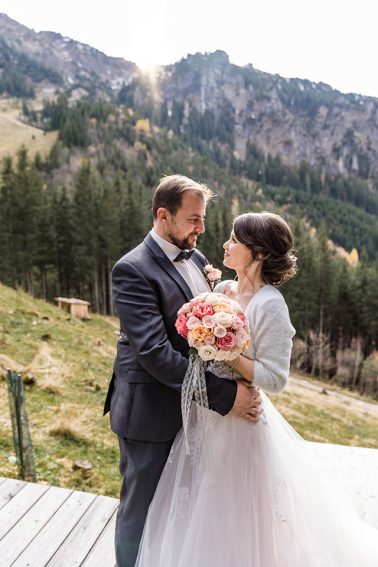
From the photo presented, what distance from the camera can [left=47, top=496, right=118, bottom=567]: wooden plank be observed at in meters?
→ 3.52

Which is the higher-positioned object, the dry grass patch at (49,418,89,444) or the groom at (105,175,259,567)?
the groom at (105,175,259,567)

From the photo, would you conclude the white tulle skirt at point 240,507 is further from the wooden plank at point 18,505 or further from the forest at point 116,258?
the forest at point 116,258

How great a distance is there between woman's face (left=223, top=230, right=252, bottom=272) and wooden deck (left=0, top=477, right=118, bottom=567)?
2.62 metres

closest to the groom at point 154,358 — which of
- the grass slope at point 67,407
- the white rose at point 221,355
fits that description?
the white rose at point 221,355

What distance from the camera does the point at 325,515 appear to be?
324 cm

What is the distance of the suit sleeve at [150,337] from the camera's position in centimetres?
262

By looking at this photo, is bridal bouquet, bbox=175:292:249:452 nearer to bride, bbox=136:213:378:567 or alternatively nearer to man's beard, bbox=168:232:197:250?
bride, bbox=136:213:378:567

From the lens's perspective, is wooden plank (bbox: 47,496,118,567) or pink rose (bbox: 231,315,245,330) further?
wooden plank (bbox: 47,496,118,567)

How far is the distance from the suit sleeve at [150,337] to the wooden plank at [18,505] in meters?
2.39

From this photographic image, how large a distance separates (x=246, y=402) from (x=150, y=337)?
77cm

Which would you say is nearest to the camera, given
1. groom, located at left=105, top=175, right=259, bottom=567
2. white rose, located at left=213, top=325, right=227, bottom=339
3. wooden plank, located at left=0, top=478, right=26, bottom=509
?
white rose, located at left=213, top=325, right=227, bottom=339

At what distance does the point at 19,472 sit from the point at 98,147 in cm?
10338

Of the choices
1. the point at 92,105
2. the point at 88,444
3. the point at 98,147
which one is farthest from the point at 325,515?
the point at 92,105

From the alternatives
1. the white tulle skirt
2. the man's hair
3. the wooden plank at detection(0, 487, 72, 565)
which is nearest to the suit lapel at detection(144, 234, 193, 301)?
the man's hair
